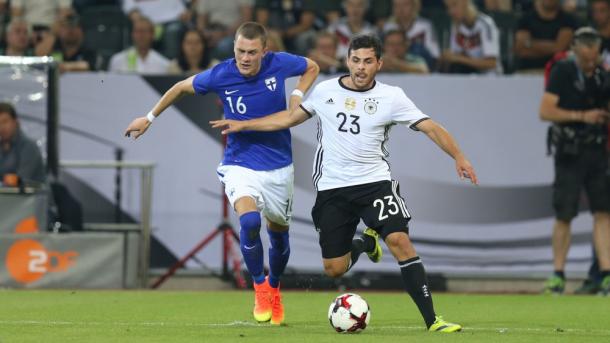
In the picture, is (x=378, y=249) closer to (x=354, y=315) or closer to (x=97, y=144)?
(x=354, y=315)

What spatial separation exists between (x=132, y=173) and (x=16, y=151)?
147 cm

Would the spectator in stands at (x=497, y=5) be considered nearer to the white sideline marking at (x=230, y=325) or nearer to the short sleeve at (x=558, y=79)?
the short sleeve at (x=558, y=79)

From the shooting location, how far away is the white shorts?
10.7m

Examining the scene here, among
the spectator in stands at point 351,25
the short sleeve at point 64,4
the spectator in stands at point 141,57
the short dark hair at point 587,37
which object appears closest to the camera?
the short dark hair at point 587,37

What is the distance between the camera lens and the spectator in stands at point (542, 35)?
17.5m

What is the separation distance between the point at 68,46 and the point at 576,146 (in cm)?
695

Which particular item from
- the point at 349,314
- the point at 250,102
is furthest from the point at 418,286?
the point at 250,102

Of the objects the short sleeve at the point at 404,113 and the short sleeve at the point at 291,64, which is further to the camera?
the short sleeve at the point at 291,64

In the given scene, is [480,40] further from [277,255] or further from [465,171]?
[465,171]

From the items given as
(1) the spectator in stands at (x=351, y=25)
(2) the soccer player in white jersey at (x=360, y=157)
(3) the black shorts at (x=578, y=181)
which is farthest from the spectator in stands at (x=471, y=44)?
(2) the soccer player in white jersey at (x=360, y=157)

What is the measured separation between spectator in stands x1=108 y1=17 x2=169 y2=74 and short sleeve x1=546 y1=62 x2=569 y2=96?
5.30 meters

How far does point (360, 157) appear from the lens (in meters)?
10.2

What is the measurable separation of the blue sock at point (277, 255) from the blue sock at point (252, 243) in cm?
36

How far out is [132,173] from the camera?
1675cm
